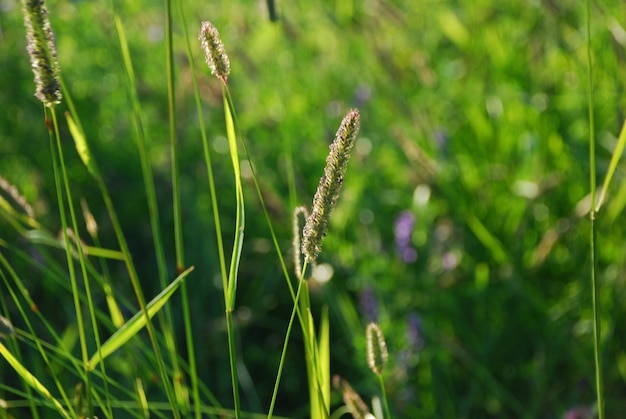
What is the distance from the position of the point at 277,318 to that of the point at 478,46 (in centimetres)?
90

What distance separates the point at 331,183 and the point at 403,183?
1.27 m

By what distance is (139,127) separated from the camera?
970 millimetres

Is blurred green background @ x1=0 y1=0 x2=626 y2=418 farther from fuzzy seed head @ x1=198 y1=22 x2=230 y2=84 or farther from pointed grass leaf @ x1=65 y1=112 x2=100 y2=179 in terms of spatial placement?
fuzzy seed head @ x1=198 y1=22 x2=230 y2=84

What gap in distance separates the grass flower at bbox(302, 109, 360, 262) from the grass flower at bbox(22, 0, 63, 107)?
0.25m

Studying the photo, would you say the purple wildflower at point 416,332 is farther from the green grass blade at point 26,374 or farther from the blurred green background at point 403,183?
the green grass blade at point 26,374

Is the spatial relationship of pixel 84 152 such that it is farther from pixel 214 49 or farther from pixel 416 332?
pixel 416 332

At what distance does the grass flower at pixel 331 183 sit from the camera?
0.67 metres

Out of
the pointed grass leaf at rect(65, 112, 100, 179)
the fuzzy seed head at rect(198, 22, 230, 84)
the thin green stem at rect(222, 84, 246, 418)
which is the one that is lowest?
the thin green stem at rect(222, 84, 246, 418)

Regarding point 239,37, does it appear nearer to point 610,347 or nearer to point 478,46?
point 478,46

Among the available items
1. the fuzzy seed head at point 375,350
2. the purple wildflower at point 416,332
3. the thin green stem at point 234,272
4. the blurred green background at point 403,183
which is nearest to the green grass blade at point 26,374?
the thin green stem at point 234,272

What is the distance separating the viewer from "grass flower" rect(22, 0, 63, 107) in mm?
722

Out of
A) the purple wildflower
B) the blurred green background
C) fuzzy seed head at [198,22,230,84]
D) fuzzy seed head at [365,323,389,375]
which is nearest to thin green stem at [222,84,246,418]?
fuzzy seed head at [198,22,230,84]

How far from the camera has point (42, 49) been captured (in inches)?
29.0

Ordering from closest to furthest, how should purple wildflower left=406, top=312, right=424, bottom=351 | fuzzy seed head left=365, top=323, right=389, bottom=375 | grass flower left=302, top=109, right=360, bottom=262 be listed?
grass flower left=302, top=109, right=360, bottom=262, fuzzy seed head left=365, top=323, right=389, bottom=375, purple wildflower left=406, top=312, right=424, bottom=351
